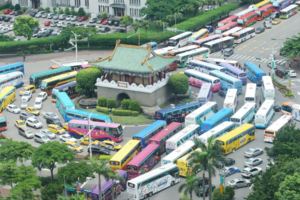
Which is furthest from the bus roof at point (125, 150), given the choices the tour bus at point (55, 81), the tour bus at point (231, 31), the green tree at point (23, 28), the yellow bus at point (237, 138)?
the green tree at point (23, 28)

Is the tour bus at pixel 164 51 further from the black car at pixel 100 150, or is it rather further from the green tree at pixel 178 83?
the black car at pixel 100 150

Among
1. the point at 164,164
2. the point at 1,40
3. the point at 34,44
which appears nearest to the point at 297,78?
the point at 164,164

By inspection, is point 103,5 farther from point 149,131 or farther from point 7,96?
point 149,131

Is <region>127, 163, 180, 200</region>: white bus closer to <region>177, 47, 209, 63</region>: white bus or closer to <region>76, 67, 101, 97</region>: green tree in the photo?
<region>76, 67, 101, 97</region>: green tree

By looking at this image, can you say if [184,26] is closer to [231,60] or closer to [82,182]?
[231,60]

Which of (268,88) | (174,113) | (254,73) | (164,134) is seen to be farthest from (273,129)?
(254,73)

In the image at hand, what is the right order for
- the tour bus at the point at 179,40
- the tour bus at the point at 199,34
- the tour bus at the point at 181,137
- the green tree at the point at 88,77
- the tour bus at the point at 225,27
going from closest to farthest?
the tour bus at the point at 181,137
the green tree at the point at 88,77
the tour bus at the point at 179,40
the tour bus at the point at 199,34
the tour bus at the point at 225,27

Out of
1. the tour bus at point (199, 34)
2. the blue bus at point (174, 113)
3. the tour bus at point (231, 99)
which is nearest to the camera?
the blue bus at point (174, 113)
